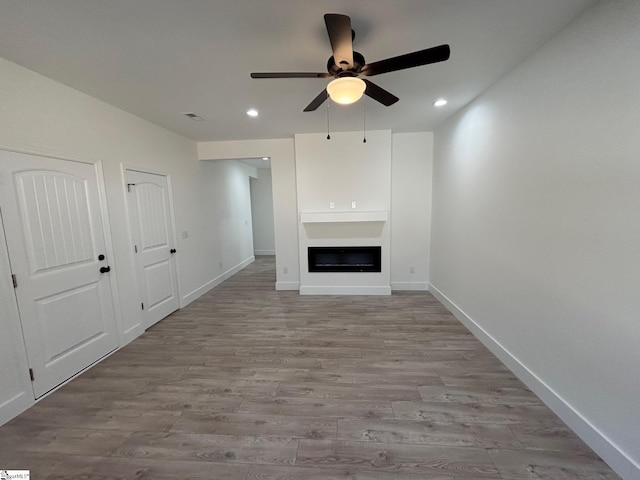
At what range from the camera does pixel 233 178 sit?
232 inches

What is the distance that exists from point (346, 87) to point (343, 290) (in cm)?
333

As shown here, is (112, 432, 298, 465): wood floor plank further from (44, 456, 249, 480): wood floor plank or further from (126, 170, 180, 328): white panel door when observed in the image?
(126, 170, 180, 328): white panel door

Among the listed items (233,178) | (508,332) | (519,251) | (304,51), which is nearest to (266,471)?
(508,332)

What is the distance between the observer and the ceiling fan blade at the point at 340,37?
1262 mm

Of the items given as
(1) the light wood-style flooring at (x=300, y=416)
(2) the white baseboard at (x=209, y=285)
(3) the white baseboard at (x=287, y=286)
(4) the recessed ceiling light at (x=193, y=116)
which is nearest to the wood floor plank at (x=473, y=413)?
(1) the light wood-style flooring at (x=300, y=416)

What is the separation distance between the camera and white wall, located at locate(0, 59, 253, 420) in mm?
1997

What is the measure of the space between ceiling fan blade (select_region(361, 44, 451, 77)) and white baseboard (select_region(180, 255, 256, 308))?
13.1 ft

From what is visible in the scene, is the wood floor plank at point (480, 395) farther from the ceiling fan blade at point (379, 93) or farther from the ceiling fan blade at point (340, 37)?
the ceiling fan blade at point (340, 37)

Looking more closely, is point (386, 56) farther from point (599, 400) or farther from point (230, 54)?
point (599, 400)

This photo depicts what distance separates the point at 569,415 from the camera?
5.49 ft

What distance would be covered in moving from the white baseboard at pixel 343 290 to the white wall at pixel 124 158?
75.4 inches

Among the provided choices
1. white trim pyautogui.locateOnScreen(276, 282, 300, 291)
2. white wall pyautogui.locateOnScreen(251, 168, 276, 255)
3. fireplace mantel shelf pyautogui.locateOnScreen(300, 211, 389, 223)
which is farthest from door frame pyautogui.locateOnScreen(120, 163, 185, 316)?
white wall pyautogui.locateOnScreen(251, 168, 276, 255)

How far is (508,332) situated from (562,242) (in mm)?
1021

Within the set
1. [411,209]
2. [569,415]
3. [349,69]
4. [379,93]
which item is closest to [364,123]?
[411,209]
